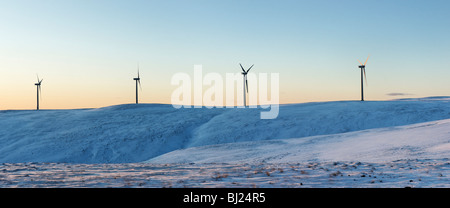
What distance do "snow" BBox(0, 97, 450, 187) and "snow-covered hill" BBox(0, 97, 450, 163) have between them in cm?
11

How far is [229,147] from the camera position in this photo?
1203 inches

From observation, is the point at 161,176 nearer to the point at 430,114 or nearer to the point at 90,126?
the point at 90,126

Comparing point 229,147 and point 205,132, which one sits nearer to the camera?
point 229,147

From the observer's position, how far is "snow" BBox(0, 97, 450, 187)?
→ 13133 millimetres

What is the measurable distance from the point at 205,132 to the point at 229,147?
554 inches

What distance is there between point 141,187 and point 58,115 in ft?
174

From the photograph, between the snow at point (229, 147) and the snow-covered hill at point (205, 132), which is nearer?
the snow at point (229, 147)

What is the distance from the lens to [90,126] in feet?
162

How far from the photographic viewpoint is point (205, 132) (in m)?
44.4

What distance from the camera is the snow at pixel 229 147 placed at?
1313cm

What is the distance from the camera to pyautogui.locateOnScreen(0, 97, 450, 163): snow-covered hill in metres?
28.2

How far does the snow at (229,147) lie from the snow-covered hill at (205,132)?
109 millimetres

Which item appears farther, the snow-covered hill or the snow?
the snow-covered hill
